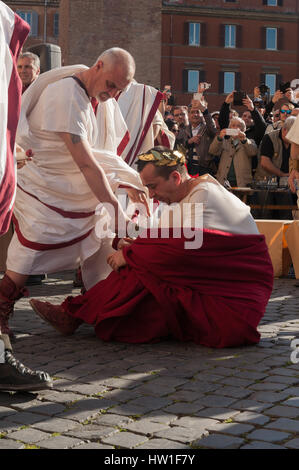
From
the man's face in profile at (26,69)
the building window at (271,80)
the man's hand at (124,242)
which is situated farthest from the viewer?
the building window at (271,80)

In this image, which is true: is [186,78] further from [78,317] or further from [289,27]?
[78,317]

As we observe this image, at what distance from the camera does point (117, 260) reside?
520 centimetres

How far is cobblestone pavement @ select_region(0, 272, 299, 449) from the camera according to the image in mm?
3238

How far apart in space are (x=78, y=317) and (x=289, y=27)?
170 feet

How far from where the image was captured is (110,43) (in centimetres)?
2981

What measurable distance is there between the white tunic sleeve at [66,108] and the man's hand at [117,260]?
2.53ft

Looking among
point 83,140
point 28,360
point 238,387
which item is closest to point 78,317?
point 28,360

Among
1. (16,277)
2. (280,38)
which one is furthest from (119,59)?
(280,38)

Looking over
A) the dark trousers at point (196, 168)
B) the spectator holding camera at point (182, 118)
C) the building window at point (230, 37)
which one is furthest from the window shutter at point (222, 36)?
the dark trousers at point (196, 168)

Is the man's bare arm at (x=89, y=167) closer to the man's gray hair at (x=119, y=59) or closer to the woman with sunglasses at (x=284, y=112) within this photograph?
the man's gray hair at (x=119, y=59)


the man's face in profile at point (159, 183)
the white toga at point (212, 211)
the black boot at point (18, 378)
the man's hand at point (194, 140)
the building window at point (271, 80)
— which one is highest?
the building window at point (271, 80)

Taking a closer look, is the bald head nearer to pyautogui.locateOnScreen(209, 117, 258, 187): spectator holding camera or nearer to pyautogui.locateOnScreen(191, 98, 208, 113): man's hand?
pyautogui.locateOnScreen(209, 117, 258, 187): spectator holding camera

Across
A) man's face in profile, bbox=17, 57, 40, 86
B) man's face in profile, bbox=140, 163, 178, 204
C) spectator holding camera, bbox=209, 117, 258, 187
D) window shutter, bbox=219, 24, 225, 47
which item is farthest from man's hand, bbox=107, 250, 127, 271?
window shutter, bbox=219, 24, 225, 47

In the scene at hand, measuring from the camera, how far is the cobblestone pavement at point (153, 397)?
324cm
